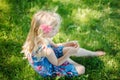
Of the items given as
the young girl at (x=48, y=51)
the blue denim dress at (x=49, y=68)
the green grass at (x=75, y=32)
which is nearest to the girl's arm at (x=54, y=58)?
the young girl at (x=48, y=51)

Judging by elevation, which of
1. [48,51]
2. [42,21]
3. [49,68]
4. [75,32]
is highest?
[42,21]

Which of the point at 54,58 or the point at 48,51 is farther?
the point at 54,58

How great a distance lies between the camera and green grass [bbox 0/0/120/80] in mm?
4973

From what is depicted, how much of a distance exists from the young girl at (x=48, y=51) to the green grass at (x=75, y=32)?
0.12m

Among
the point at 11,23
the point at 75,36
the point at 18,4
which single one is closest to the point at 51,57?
the point at 75,36

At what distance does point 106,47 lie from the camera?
5516 millimetres

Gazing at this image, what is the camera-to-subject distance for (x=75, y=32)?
5.76 meters

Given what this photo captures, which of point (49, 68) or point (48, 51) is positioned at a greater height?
point (48, 51)

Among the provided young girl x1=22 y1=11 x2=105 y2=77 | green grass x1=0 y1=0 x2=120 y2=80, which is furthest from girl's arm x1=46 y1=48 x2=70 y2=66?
green grass x1=0 y1=0 x2=120 y2=80

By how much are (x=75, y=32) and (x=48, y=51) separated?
1305mm

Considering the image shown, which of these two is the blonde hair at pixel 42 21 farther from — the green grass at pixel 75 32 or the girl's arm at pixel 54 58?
the green grass at pixel 75 32

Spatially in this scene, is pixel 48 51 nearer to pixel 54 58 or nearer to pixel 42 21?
pixel 54 58

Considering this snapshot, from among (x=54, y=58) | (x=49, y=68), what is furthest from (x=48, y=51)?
(x=49, y=68)

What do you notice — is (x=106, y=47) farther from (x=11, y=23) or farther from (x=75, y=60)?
(x=11, y=23)
